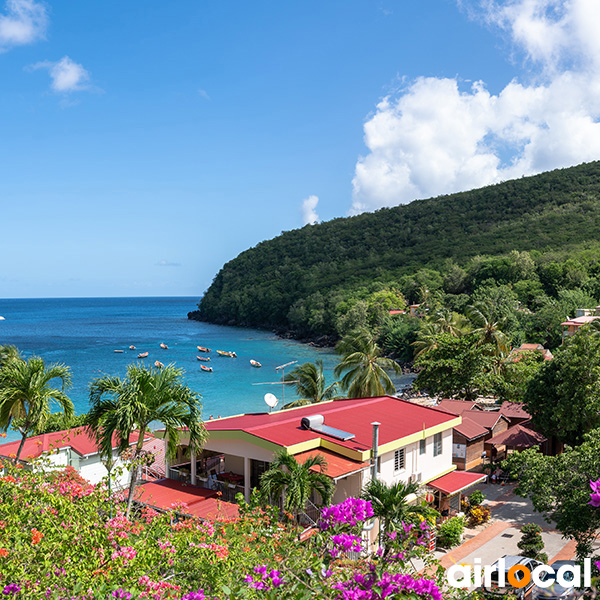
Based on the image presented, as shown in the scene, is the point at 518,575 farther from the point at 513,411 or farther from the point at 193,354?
the point at 193,354

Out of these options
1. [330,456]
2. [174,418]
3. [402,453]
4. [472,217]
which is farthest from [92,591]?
[472,217]

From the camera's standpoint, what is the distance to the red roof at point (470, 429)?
28.5 metres

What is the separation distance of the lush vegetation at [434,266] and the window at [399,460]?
3841cm

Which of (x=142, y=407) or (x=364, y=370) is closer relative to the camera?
(x=142, y=407)

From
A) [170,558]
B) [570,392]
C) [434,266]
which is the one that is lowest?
[570,392]

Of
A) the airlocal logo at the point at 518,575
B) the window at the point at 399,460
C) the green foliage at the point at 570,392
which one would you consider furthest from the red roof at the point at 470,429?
the airlocal logo at the point at 518,575

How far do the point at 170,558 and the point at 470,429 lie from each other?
24621mm

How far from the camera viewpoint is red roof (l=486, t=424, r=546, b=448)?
2759 cm

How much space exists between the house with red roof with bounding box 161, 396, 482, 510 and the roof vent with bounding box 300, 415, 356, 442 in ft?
0.12

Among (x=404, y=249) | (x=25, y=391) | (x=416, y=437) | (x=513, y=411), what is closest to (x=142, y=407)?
(x=25, y=391)

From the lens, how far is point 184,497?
1827cm

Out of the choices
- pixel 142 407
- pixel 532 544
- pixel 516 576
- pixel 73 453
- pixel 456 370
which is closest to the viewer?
pixel 142 407

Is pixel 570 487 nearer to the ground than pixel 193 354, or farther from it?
farther from it

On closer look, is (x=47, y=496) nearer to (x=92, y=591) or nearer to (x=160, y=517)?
(x=160, y=517)
